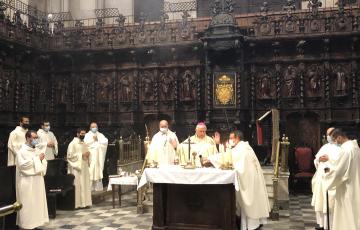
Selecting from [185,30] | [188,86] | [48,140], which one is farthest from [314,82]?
[48,140]

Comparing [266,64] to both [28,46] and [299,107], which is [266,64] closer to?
[299,107]

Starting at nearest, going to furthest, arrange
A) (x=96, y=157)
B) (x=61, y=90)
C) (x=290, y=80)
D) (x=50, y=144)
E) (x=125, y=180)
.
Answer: (x=125, y=180) < (x=96, y=157) < (x=50, y=144) < (x=290, y=80) < (x=61, y=90)

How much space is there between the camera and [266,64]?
14570 millimetres

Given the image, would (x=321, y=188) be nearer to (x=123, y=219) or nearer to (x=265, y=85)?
(x=123, y=219)

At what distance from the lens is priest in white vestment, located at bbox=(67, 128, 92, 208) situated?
397 inches

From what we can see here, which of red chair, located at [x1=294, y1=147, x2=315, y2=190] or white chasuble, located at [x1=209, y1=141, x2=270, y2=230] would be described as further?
red chair, located at [x1=294, y1=147, x2=315, y2=190]

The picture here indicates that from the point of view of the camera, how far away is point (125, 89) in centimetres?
1591

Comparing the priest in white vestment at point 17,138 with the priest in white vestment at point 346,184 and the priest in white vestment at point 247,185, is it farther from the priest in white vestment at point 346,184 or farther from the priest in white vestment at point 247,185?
the priest in white vestment at point 346,184

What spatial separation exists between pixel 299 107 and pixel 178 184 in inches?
324

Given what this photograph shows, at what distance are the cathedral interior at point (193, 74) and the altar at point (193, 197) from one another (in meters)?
6.38

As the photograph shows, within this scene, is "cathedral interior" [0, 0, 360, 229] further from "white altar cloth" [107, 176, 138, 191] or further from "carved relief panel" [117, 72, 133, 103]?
"white altar cloth" [107, 176, 138, 191]

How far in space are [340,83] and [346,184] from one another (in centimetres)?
817

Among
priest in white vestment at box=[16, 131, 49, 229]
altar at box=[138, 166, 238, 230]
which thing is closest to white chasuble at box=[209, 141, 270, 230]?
altar at box=[138, 166, 238, 230]

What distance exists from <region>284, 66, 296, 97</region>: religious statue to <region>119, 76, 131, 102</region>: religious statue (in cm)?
608
